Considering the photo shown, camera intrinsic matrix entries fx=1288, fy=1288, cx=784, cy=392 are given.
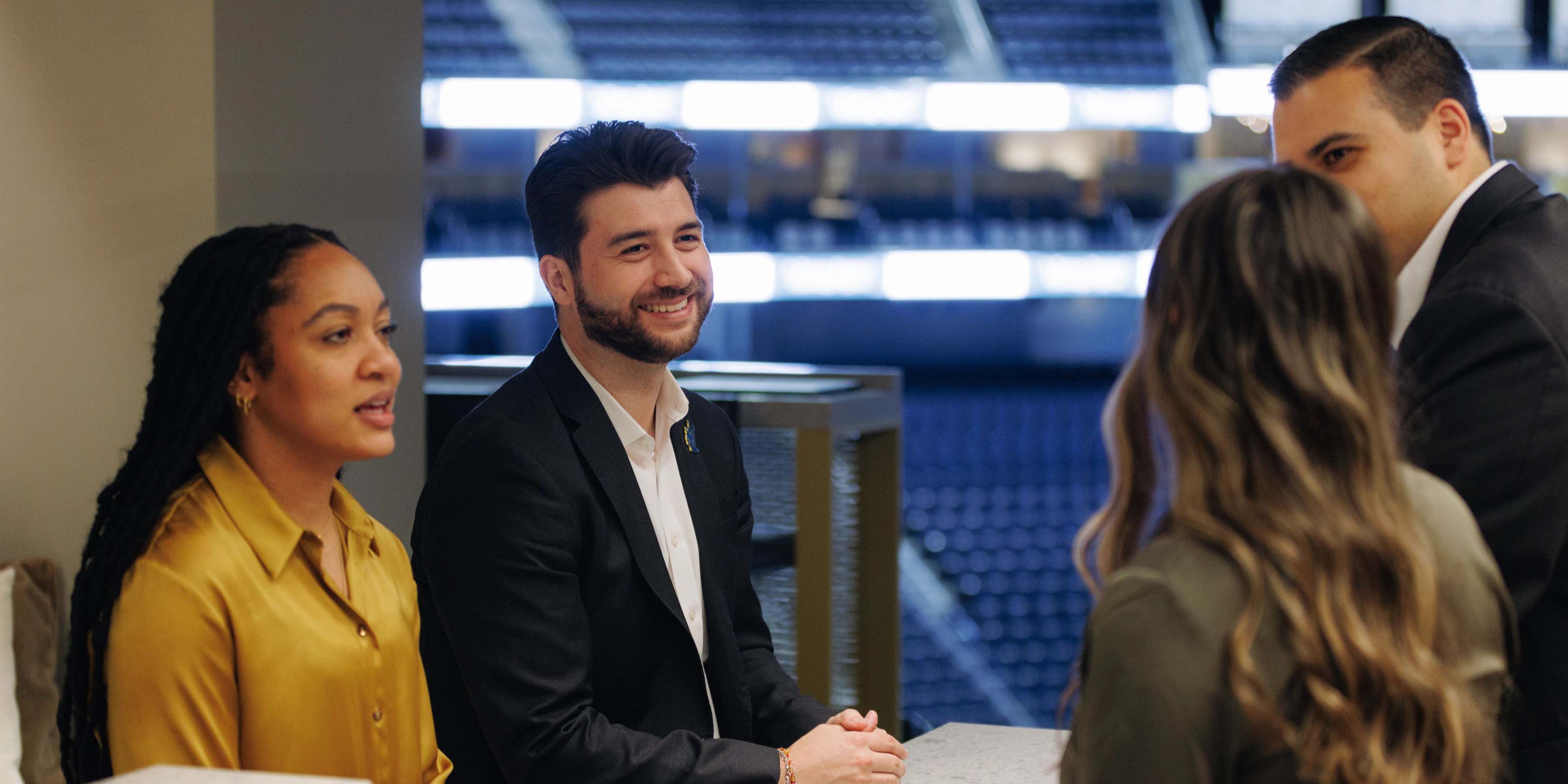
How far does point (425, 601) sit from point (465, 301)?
735 centimetres

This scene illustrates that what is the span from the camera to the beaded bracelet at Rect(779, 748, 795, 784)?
4.82 ft

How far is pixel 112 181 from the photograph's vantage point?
6.29ft

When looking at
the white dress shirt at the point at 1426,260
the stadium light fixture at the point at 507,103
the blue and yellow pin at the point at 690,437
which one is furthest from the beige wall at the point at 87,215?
the stadium light fixture at the point at 507,103

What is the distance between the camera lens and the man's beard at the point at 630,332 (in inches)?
61.9

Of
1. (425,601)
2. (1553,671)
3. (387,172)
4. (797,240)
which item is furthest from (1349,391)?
(797,240)

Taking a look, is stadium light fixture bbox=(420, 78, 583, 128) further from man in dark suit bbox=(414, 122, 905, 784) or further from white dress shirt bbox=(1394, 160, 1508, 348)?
white dress shirt bbox=(1394, 160, 1508, 348)

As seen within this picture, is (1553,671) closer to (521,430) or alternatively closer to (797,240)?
(521,430)

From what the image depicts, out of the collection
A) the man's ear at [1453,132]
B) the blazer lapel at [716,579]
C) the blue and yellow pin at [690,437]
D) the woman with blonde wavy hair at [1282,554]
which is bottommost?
the blazer lapel at [716,579]

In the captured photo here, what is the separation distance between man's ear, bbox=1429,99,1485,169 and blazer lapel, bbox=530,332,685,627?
1009 mm

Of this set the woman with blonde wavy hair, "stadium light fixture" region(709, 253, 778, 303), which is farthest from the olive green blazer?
"stadium light fixture" region(709, 253, 778, 303)

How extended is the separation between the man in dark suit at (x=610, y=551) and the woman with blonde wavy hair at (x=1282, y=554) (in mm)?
709

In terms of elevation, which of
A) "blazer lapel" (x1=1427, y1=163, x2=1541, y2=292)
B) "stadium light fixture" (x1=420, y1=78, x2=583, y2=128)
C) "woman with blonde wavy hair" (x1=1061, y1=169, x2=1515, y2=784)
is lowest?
"woman with blonde wavy hair" (x1=1061, y1=169, x2=1515, y2=784)

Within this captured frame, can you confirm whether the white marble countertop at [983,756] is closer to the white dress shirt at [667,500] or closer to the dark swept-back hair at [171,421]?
the white dress shirt at [667,500]

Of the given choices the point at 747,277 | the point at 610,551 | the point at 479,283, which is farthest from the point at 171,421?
the point at 747,277
